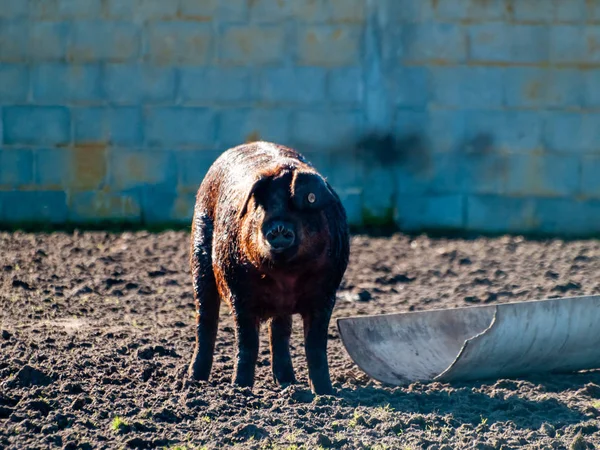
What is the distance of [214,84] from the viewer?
11.3m

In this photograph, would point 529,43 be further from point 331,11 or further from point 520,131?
point 331,11

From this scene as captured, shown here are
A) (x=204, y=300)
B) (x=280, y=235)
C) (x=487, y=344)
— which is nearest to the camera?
(x=280, y=235)

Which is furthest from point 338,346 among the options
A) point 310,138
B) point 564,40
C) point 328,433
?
point 564,40

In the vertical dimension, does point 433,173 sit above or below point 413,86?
below

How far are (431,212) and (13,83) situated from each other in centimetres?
455

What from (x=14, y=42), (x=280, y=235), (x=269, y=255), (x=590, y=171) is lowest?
(x=590, y=171)

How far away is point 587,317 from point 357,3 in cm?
598

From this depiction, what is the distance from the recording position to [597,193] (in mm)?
11320

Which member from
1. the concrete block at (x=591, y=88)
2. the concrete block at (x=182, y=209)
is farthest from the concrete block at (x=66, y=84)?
the concrete block at (x=591, y=88)

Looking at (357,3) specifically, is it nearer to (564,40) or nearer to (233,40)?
(233,40)

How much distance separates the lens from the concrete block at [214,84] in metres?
11.3

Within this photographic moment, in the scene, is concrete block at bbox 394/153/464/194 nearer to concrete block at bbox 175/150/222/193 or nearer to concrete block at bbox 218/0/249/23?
concrete block at bbox 175/150/222/193

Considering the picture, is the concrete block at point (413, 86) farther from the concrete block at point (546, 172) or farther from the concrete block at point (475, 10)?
the concrete block at point (546, 172)

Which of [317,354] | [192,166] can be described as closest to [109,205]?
[192,166]
